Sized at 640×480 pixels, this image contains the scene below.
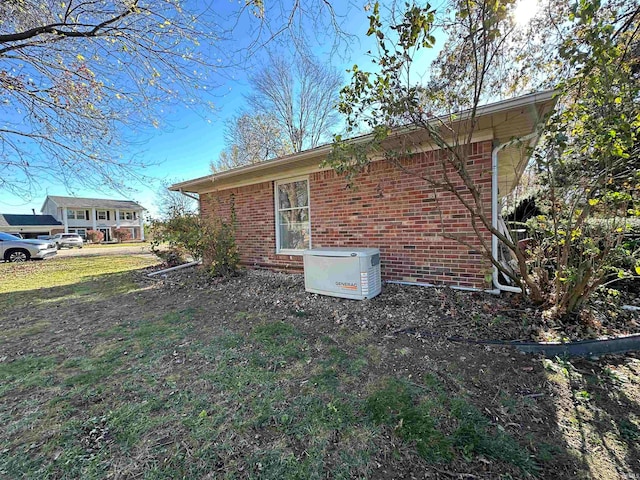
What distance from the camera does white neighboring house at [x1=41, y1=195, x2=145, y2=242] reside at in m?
36.1

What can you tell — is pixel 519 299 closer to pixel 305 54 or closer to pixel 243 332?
pixel 243 332

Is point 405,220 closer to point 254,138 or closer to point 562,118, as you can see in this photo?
point 562,118

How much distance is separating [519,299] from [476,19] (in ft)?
11.2

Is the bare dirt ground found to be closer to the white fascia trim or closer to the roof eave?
the white fascia trim

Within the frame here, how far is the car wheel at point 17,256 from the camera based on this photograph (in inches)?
478

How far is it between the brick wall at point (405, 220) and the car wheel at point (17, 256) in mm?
13553

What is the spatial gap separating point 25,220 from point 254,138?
3864cm

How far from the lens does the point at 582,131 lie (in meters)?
2.81

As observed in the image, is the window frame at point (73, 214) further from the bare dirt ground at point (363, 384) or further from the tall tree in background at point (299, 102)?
the bare dirt ground at point (363, 384)

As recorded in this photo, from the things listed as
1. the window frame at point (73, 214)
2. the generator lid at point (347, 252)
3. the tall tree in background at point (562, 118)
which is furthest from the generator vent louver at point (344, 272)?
the window frame at point (73, 214)

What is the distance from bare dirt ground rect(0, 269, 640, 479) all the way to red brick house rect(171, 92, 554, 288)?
2.47 ft

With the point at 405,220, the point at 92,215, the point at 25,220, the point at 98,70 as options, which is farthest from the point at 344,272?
the point at 25,220

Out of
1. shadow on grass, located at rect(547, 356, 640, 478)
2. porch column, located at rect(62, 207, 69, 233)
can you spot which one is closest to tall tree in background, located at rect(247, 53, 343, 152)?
shadow on grass, located at rect(547, 356, 640, 478)

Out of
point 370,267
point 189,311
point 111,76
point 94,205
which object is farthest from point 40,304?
point 94,205
